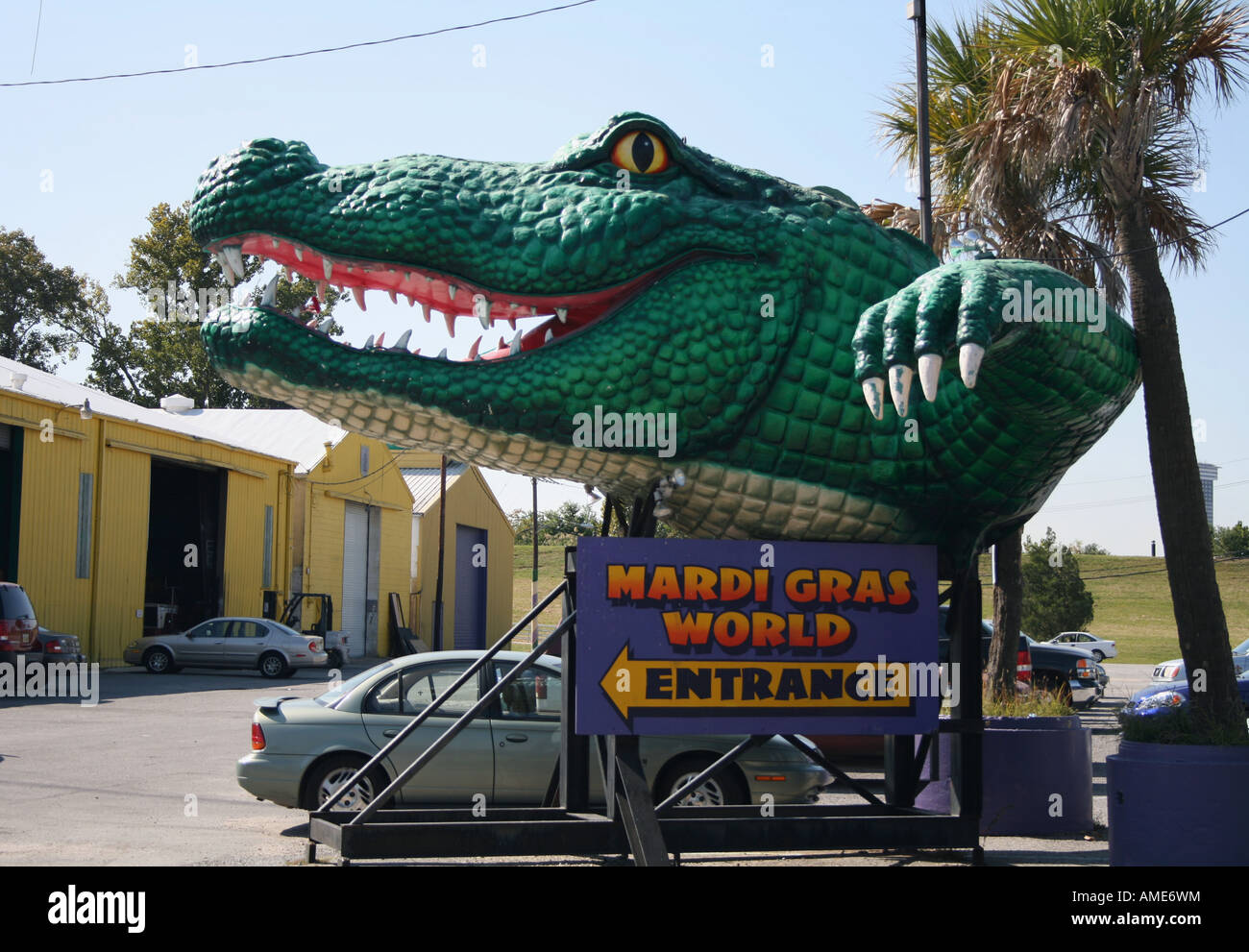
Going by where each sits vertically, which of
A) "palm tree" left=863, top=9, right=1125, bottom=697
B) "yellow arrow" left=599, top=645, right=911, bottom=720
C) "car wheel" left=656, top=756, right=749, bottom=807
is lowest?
"car wheel" left=656, top=756, right=749, bottom=807

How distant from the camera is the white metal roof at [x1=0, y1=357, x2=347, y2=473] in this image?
22734 millimetres

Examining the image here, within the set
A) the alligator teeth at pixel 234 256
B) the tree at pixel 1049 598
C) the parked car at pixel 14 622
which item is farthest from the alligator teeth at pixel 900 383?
the tree at pixel 1049 598

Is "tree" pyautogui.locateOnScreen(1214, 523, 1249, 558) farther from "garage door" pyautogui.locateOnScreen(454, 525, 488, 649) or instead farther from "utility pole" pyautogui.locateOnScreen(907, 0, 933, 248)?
"utility pole" pyautogui.locateOnScreen(907, 0, 933, 248)

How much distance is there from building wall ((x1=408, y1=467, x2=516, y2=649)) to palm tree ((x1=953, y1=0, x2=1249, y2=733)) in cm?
2726

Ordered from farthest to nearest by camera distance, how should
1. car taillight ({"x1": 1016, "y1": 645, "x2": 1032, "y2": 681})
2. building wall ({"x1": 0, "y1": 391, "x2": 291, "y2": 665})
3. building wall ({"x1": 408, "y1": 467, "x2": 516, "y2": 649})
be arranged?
building wall ({"x1": 408, "y1": 467, "x2": 516, "y2": 649}) → building wall ({"x1": 0, "y1": 391, "x2": 291, "y2": 665}) → car taillight ({"x1": 1016, "y1": 645, "x2": 1032, "y2": 681})

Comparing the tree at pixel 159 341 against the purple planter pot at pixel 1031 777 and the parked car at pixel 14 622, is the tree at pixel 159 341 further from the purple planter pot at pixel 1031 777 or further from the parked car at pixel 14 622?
the purple planter pot at pixel 1031 777

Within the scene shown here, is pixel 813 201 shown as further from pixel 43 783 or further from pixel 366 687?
pixel 43 783

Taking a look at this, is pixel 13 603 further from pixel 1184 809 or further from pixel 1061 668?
pixel 1184 809

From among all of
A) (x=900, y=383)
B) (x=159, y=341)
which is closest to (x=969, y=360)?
(x=900, y=383)

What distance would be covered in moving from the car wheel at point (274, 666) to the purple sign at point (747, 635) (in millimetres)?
20293

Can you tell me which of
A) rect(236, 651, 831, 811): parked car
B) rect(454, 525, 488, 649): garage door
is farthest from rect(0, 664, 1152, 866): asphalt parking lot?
rect(454, 525, 488, 649): garage door
